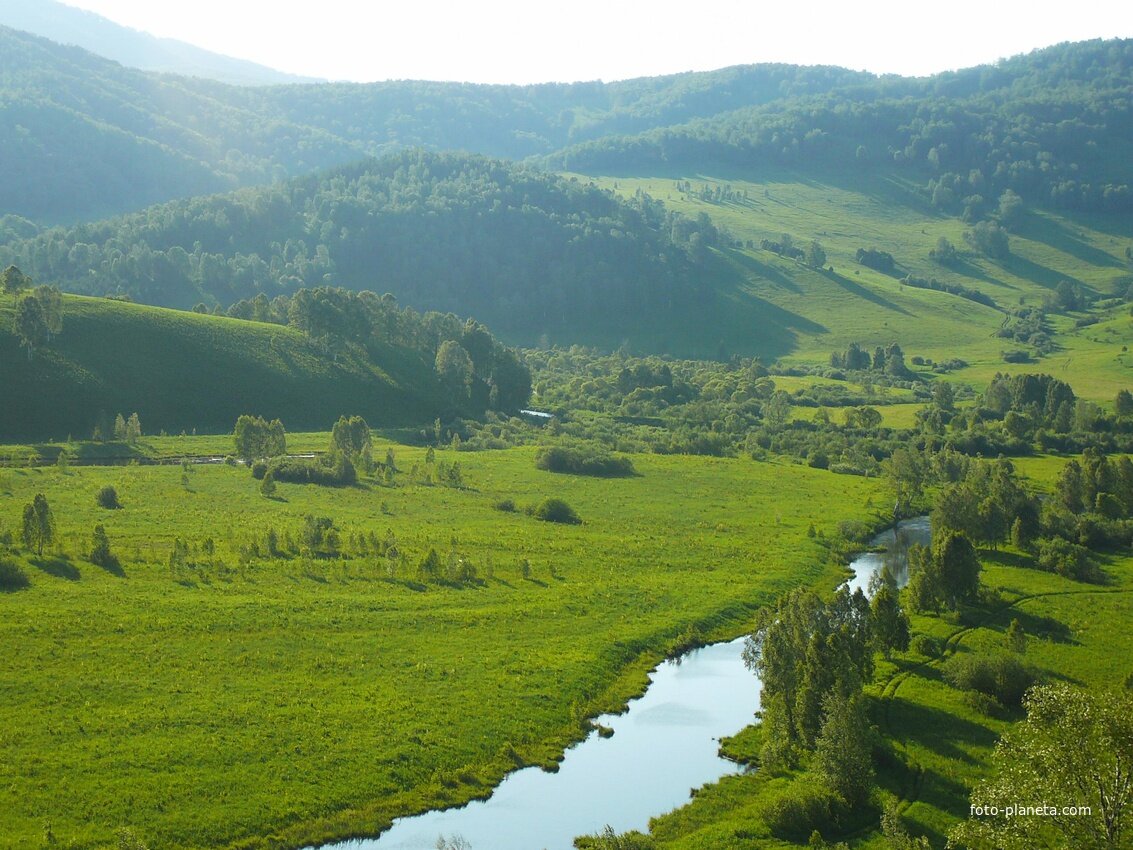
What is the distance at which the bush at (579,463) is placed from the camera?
12475cm

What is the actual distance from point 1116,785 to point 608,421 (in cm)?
13727

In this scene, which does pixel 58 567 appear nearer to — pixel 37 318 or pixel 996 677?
pixel 996 677

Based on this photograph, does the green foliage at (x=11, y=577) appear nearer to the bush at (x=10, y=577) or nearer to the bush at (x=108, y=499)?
the bush at (x=10, y=577)

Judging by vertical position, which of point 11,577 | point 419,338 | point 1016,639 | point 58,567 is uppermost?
point 419,338

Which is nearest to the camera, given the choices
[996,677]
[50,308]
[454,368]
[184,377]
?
[996,677]

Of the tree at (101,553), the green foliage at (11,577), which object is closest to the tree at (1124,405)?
the tree at (101,553)

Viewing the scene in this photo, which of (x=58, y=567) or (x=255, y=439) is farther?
(x=255, y=439)

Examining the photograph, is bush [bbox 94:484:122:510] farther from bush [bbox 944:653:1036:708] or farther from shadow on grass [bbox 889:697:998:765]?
bush [bbox 944:653:1036:708]

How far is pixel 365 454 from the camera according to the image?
118m

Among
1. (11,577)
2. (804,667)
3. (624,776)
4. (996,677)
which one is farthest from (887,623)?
(11,577)

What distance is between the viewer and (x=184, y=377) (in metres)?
146

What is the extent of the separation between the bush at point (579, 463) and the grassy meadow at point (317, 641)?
51.8 ft

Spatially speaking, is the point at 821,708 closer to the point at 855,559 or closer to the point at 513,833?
the point at 513,833

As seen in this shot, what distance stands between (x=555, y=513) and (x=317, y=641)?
4041 cm
